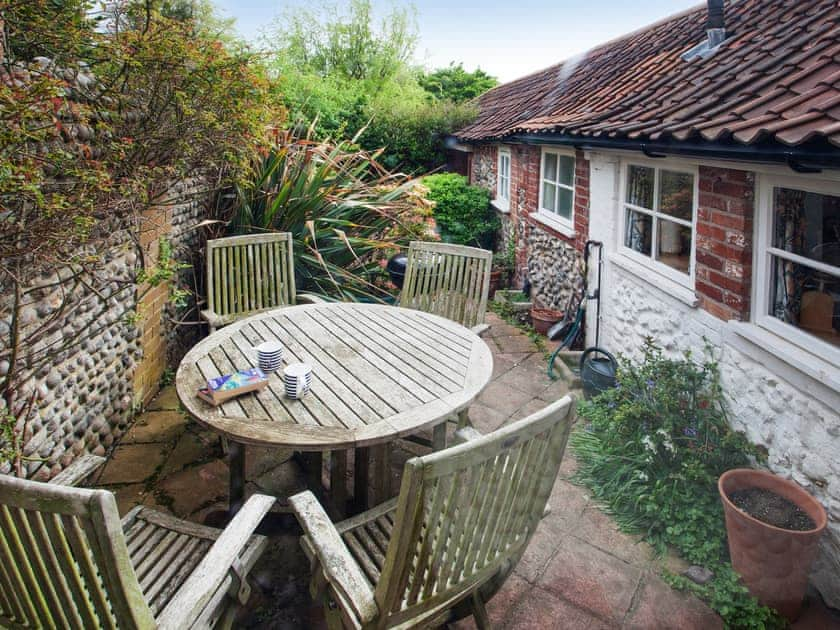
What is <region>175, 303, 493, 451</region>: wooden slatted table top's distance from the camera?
2100mm

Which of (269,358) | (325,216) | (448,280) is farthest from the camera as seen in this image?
(325,216)

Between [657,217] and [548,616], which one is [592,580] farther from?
[657,217]

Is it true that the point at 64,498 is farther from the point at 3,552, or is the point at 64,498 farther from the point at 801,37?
the point at 801,37

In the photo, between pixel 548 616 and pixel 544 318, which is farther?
pixel 544 318

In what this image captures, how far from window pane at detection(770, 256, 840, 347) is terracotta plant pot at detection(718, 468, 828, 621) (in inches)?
27.6

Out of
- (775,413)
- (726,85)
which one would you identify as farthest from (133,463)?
(726,85)

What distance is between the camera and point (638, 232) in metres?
4.34

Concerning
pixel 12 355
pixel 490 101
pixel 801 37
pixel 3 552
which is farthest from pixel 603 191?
pixel 490 101

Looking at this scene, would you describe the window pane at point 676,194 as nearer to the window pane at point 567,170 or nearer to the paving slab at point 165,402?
the window pane at point 567,170

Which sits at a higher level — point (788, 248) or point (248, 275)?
point (788, 248)

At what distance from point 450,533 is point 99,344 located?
251 cm

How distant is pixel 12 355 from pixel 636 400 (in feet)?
10.1

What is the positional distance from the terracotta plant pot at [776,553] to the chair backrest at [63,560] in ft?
7.17

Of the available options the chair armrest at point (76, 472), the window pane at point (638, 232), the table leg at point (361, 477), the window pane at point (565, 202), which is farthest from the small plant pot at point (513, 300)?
the chair armrest at point (76, 472)
